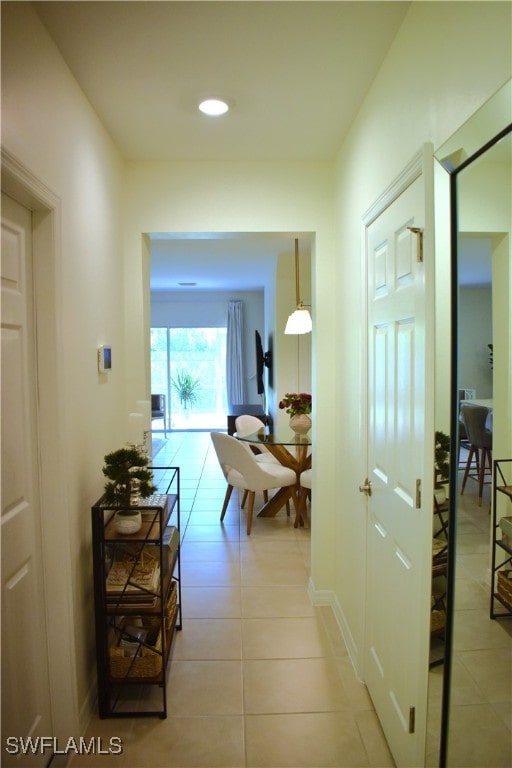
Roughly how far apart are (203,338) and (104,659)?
7.81 metres

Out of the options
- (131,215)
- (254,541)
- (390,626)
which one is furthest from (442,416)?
(254,541)

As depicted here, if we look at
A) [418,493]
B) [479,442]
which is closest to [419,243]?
[479,442]

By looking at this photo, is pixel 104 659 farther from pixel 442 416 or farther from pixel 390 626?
pixel 442 416

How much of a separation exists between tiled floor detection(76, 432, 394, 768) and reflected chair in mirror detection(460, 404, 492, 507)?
1269 millimetres

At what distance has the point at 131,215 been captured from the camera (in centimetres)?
270

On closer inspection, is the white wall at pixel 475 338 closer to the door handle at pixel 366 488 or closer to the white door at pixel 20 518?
the door handle at pixel 366 488

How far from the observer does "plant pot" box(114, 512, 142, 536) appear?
200cm

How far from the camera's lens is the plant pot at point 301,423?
4.30m

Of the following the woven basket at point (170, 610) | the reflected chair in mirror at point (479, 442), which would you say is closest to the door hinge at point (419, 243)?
the reflected chair in mirror at point (479, 442)

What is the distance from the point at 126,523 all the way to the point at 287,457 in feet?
8.22

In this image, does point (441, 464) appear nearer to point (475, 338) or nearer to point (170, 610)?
point (475, 338)

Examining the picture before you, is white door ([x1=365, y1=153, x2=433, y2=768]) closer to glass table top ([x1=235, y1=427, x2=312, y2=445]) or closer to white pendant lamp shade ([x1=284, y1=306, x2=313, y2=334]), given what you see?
glass table top ([x1=235, y1=427, x2=312, y2=445])

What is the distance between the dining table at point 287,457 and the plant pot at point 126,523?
218 centimetres

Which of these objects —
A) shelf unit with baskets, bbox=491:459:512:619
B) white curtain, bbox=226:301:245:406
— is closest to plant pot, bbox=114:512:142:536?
shelf unit with baskets, bbox=491:459:512:619
